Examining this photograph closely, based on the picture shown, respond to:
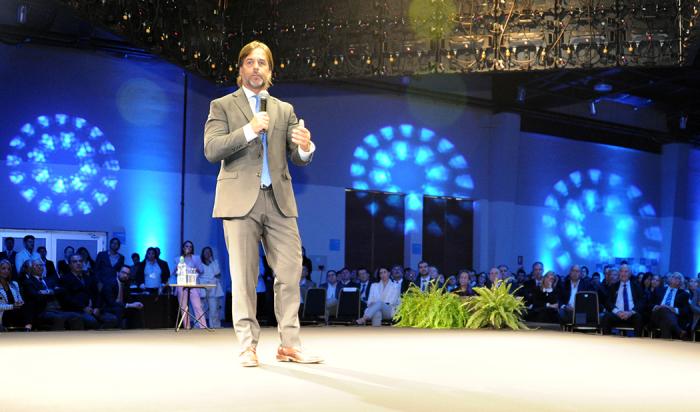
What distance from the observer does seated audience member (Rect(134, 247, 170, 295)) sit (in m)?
12.0

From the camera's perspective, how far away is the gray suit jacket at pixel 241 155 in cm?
389

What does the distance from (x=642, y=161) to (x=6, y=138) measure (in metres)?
13.9

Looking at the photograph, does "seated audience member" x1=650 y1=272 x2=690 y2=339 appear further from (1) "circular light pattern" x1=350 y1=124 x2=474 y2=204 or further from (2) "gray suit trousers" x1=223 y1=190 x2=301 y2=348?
(2) "gray suit trousers" x1=223 y1=190 x2=301 y2=348

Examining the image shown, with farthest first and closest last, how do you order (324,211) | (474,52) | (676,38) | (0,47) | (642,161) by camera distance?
(642,161)
(324,211)
(0,47)
(474,52)
(676,38)

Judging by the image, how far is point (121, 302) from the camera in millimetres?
10812

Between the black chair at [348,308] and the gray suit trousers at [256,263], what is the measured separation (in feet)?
21.7

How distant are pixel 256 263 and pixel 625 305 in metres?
7.79

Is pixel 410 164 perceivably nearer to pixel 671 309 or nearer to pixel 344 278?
pixel 344 278

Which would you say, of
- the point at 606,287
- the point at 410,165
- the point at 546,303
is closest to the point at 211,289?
the point at 546,303

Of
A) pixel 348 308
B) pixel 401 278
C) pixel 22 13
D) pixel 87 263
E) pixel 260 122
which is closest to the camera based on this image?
pixel 260 122

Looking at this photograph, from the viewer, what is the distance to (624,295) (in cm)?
1072

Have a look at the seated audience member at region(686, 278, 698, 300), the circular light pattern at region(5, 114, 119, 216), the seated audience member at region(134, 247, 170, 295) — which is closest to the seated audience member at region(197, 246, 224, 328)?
the seated audience member at region(134, 247, 170, 295)

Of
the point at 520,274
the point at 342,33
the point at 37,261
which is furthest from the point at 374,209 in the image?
the point at 37,261

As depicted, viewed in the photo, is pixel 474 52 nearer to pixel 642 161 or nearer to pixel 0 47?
pixel 0 47
